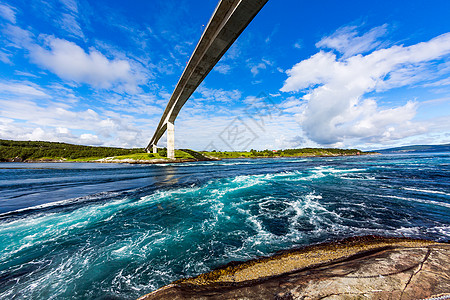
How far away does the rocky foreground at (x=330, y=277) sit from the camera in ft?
12.0

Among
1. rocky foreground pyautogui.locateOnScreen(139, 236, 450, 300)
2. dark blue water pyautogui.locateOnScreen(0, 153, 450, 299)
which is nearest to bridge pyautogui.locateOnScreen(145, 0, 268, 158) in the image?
dark blue water pyautogui.locateOnScreen(0, 153, 450, 299)

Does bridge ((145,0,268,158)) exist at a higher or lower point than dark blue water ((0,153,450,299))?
higher

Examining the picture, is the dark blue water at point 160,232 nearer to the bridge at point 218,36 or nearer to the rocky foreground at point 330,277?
the rocky foreground at point 330,277

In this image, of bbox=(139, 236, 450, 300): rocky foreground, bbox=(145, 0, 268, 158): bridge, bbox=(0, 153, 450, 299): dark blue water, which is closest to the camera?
bbox=(139, 236, 450, 300): rocky foreground

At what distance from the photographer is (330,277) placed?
13.9 ft

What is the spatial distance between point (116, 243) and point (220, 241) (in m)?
5.21

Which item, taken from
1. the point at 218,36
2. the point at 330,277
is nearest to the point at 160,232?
the point at 330,277

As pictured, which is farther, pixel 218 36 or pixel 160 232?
pixel 218 36

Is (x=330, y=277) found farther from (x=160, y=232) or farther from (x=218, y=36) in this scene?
(x=218, y=36)

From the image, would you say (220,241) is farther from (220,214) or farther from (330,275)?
(330,275)

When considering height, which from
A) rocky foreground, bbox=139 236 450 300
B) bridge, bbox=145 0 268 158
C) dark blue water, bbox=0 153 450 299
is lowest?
dark blue water, bbox=0 153 450 299

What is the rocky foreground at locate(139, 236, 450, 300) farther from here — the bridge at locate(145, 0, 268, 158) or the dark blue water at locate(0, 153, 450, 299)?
the bridge at locate(145, 0, 268, 158)

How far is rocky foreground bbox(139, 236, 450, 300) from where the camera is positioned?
366 cm

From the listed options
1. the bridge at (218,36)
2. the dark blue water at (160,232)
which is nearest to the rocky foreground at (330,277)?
the dark blue water at (160,232)
